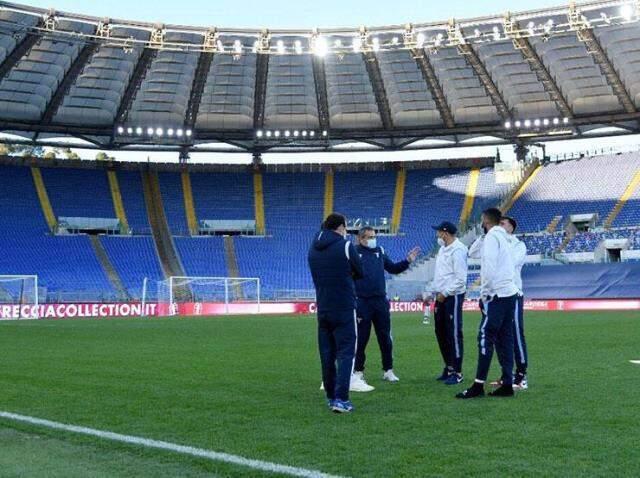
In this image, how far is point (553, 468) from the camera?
487 centimetres

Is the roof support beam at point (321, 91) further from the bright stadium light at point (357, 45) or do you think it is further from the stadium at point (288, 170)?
the bright stadium light at point (357, 45)

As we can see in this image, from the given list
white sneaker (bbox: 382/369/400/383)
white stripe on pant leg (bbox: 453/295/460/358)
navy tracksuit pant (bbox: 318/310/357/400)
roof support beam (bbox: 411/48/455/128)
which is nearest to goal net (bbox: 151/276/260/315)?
roof support beam (bbox: 411/48/455/128)

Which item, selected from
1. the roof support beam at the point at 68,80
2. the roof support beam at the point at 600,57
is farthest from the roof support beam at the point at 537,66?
the roof support beam at the point at 68,80

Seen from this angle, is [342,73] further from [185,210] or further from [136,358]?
[136,358]

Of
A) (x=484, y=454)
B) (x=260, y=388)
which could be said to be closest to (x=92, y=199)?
(x=260, y=388)

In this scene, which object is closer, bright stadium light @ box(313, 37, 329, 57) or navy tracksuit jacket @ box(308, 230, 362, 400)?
navy tracksuit jacket @ box(308, 230, 362, 400)

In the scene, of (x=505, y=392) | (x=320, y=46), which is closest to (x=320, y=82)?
(x=320, y=46)

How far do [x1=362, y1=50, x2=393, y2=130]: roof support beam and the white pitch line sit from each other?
37.4 m

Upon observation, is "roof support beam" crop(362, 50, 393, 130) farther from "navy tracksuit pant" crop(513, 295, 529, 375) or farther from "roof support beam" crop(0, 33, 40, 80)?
"navy tracksuit pant" crop(513, 295, 529, 375)

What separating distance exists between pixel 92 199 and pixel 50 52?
13.8 meters

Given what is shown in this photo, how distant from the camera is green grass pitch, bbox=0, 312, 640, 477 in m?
5.05

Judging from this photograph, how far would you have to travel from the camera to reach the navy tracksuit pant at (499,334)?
8.26m

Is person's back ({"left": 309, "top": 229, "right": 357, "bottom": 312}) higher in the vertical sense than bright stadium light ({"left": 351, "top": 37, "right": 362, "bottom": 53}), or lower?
lower

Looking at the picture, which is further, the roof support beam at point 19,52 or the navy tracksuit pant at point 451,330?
the roof support beam at point 19,52
